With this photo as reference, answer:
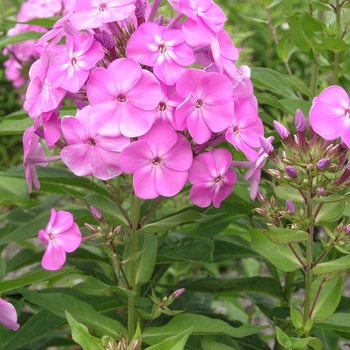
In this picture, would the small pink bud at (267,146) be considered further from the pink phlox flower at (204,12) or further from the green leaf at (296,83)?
the green leaf at (296,83)

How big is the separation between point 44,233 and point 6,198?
0.25 meters

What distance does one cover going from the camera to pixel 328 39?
147 cm

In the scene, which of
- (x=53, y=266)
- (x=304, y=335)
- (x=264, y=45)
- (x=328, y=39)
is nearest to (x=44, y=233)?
(x=53, y=266)

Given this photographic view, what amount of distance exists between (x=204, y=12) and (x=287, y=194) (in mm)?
371

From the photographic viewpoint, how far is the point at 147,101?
1.05m

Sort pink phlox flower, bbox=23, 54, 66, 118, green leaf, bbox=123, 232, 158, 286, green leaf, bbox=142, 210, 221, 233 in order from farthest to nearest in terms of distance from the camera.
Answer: green leaf, bbox=123, 232, 158, 286 → green leaf, bbox=142, 210, 221, 233 → pink phlox flower, bbox=23, 54, 66, 118

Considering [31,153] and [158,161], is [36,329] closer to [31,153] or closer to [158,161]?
[31,153]

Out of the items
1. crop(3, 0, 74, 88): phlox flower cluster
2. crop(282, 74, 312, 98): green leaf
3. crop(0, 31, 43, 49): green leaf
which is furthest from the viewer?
crop(3, 0, 74, 88): phlox flower cluster

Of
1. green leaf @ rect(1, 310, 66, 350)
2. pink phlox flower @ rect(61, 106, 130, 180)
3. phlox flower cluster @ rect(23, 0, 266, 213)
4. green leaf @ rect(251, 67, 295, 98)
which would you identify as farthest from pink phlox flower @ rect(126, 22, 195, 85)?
green leaf @ rect(1, 310, 66, 350)

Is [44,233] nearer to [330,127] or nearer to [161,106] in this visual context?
[161,106]

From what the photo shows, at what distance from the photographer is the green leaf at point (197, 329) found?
1.27m

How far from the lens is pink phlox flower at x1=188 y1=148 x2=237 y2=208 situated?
1.14 metres

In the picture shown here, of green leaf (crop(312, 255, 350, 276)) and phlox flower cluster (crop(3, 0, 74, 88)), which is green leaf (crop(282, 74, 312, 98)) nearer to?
green leaf (crop(312, 255, 350, 276))

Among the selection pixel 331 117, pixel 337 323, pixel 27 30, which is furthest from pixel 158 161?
pixel 27 30
